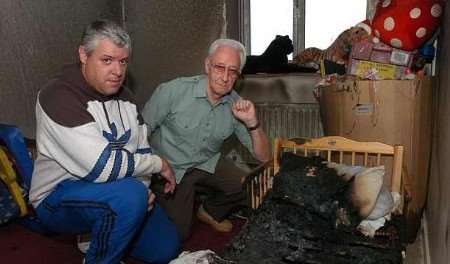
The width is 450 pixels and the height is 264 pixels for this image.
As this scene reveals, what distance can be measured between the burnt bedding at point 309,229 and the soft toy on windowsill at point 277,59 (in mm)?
1133

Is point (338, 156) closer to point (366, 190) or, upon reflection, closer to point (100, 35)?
point (366, 190)

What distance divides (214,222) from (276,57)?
1119 mm

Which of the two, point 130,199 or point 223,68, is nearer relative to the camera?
point 130,199

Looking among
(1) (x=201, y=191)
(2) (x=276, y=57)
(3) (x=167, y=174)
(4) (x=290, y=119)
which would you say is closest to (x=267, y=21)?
(2) (x=276, y=57)

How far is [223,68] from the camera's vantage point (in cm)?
167

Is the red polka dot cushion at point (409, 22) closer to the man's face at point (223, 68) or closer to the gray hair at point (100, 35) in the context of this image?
the man's face at point (223, 68)

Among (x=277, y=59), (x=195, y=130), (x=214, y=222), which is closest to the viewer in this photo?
(x=195, y=130)

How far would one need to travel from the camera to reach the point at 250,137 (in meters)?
1.85

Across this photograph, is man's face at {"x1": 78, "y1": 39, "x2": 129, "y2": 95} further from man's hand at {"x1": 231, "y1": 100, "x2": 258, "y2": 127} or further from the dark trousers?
the dark trousers

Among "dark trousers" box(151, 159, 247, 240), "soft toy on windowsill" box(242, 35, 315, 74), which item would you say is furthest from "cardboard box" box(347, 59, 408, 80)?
"dark trousers" box(151, 159, 247, 240)

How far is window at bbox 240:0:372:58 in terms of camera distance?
2552 mm

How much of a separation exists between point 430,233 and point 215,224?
3.34ft

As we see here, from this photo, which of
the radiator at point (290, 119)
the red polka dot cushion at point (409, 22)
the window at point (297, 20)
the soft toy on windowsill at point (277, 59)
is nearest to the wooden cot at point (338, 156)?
the red polka dot cushion at point (409, 22)

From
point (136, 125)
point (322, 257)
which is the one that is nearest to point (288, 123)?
Answer: point (136, 125)
